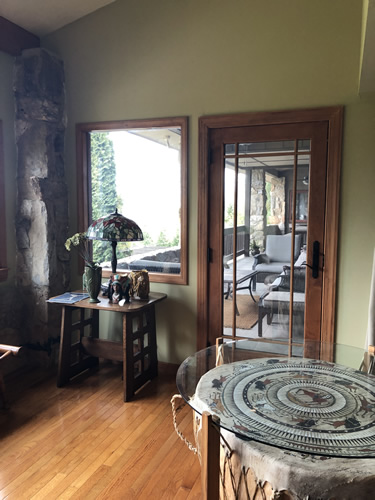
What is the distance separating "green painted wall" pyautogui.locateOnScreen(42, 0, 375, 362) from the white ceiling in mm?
81

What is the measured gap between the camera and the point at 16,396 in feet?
10.2

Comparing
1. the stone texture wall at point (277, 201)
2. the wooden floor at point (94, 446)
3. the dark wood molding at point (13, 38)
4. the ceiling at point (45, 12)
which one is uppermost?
the ceiling at point (45, 12)

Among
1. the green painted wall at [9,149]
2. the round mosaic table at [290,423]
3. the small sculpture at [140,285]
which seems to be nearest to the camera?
the round mosaic table at [290,423]

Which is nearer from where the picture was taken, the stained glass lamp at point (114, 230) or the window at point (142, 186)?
the stained glass lamp at point (114, 230)

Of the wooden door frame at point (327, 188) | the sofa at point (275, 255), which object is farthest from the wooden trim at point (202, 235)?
the sofa at point (275, 255)

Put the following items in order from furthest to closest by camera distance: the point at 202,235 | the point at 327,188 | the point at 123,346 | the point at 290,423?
the point at 202,235
the point at 123,346
the point at 327,188
the point at 290,423

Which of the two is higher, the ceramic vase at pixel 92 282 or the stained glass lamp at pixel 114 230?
the stained glass lamp at pixel 114 230

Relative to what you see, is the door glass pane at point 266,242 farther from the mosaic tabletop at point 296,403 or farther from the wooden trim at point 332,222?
the mosaic tabletop at point 296,403

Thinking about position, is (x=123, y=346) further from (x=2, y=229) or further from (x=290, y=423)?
(x=290, y=423)

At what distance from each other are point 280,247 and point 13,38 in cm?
271

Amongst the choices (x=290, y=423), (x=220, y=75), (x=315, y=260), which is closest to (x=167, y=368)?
(x=315, y=260)

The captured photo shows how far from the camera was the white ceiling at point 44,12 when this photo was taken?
125 inches

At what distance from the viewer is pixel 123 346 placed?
10.2ft

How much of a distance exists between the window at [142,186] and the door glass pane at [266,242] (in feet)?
1.37
